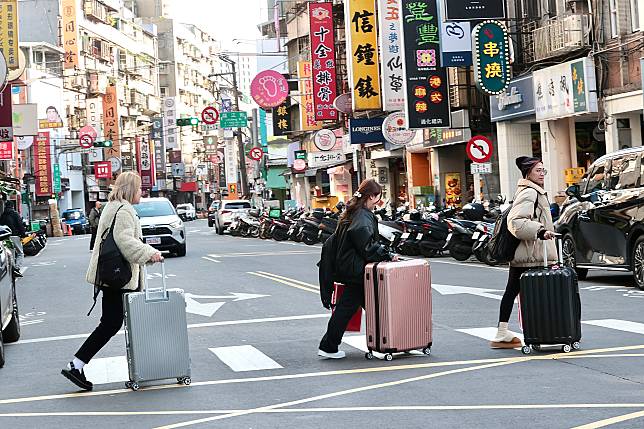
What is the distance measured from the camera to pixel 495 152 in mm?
41719

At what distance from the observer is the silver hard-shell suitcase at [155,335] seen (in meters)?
10.2

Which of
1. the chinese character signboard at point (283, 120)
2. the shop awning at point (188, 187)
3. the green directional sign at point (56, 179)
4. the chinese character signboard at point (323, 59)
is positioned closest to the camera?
the chinese character signboard at point (323, 59)

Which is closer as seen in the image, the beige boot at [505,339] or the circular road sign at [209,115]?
the beige boot at [505,339]

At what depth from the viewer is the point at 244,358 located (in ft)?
39.7

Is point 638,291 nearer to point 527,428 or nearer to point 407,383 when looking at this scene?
point 407,383

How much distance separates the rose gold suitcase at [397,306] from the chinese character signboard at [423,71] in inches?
1127

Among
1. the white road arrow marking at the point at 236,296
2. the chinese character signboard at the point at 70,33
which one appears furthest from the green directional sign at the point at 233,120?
the white road arrow marking at the point at 236,296

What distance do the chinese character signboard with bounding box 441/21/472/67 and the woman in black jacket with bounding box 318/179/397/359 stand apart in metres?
24.9

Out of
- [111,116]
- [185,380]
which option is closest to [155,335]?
[185,380]

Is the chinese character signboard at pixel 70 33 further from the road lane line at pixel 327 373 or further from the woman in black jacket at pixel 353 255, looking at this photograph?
the road lane line at pixel 327 373

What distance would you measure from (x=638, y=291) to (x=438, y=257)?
11787mm

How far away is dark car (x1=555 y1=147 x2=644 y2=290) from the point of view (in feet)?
58.6

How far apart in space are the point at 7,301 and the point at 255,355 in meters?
3.15

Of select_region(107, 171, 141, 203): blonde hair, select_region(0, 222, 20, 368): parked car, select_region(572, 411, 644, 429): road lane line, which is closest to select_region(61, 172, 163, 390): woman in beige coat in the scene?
select_region(107, 171, 141, 203): blonde hair
